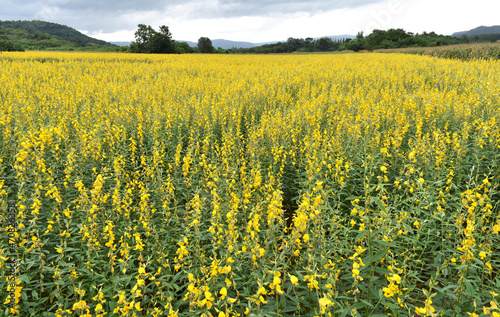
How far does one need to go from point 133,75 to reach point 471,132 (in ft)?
50.8

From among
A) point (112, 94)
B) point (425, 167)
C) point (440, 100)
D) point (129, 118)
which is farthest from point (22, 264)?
point (440, 100)

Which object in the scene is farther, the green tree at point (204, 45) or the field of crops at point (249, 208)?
the green tree at point (204, 45)

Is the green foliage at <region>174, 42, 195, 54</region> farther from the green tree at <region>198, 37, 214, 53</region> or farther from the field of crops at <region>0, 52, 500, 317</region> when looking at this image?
the field of crops at <region>0, 52, 500, 317</region>

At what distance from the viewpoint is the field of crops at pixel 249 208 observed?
7.66ft

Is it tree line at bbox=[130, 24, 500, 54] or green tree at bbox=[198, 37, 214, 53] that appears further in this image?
green tree at bbox=[198, 37, 214, 53]

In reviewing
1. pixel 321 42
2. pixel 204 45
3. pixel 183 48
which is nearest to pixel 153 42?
pixel 183 48

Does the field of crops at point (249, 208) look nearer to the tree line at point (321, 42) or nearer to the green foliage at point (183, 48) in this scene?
the tree line at point (321, 42)

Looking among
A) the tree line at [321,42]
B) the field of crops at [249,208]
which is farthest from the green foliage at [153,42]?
the field of crops at [249,208]

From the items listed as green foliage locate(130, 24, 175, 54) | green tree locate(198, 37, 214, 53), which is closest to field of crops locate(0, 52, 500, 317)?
green foliage locate(130, 24, 175, 54)

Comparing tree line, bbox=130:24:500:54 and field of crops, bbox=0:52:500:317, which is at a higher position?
tree line, bbox=130:24:500:54

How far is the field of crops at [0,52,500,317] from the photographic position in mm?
2336

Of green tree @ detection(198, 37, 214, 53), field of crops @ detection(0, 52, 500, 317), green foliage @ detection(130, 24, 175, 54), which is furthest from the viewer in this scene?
green tree @ detection(198, 37, 214, 53)

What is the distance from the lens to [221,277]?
2.59 meters

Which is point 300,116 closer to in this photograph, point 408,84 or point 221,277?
point 221,277
